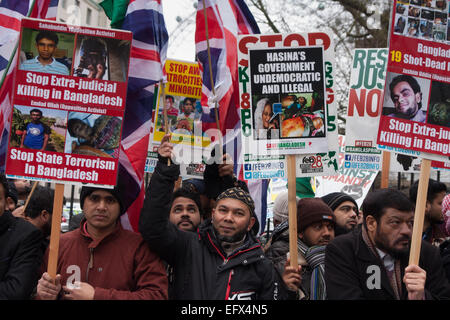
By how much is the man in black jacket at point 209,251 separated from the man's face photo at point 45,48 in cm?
91

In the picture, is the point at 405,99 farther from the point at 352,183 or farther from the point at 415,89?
the point at 352,183

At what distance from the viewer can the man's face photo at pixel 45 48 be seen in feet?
11.3

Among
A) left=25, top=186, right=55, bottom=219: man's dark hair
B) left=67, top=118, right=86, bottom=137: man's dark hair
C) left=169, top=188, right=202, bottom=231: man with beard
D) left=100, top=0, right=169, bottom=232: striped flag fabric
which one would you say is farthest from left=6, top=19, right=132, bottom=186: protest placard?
left=25, top=186, right=55, bottom=219: man's dark hair

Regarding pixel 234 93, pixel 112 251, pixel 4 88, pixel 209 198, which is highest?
pixel 234 93

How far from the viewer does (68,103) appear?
11.3 ft

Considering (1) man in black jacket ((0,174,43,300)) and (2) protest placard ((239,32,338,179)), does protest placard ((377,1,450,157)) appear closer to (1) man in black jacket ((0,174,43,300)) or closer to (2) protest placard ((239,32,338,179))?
(2) protest placard ((239,32,338,179))

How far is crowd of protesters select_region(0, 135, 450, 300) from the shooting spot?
10.6 feet

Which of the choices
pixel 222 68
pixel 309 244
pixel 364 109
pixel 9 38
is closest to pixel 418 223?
pixel 309 244

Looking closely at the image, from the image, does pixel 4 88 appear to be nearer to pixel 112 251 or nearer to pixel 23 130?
pixel 23 130

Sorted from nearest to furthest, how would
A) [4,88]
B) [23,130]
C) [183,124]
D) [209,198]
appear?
[23,130] → [4,88] → [209,198] → [183,124]

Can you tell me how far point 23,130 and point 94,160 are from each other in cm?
47

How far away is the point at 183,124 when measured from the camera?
22.0 ft

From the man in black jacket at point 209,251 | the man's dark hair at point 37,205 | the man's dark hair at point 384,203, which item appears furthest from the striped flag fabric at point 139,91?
A: the man's dark hair at point 384,203

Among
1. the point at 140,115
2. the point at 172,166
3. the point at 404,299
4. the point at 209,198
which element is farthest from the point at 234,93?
the point at 404,299
